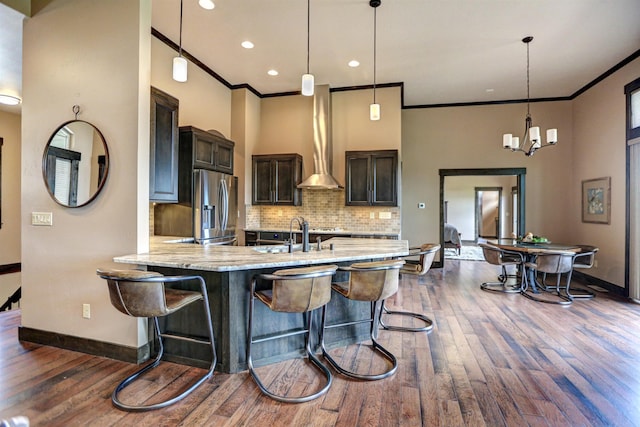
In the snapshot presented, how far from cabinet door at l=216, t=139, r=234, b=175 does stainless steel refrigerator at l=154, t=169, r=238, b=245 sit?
186 millimetres

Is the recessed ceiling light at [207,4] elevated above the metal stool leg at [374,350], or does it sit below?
above

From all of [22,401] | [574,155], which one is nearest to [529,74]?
[574,155]

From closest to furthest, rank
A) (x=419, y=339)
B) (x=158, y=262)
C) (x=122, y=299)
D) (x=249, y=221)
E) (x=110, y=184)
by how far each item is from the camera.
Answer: (x=122, y=299), (x=158, y=262), (x=110, y=184), (x=419, y=339), (x=249, y=221)

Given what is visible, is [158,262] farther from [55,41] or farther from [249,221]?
[249,221]

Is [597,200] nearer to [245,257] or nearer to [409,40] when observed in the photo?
[409,40]

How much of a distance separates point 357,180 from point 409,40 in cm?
226

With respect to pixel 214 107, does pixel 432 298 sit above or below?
below

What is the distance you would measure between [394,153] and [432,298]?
7.91ft

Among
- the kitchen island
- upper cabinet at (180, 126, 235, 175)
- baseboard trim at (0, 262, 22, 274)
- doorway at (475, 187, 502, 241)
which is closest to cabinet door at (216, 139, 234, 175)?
upper cabinet at (180, 126, 235, 175)

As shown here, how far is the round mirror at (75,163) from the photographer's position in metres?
2.66

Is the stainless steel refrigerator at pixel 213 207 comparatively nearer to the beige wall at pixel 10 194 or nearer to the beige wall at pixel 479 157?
the beige wall at pixel 479 157

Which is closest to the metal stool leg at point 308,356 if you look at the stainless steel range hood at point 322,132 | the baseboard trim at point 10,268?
the stainless steel range hood at point 322,132

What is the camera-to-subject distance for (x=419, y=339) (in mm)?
3078

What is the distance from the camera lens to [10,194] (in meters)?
6.25
